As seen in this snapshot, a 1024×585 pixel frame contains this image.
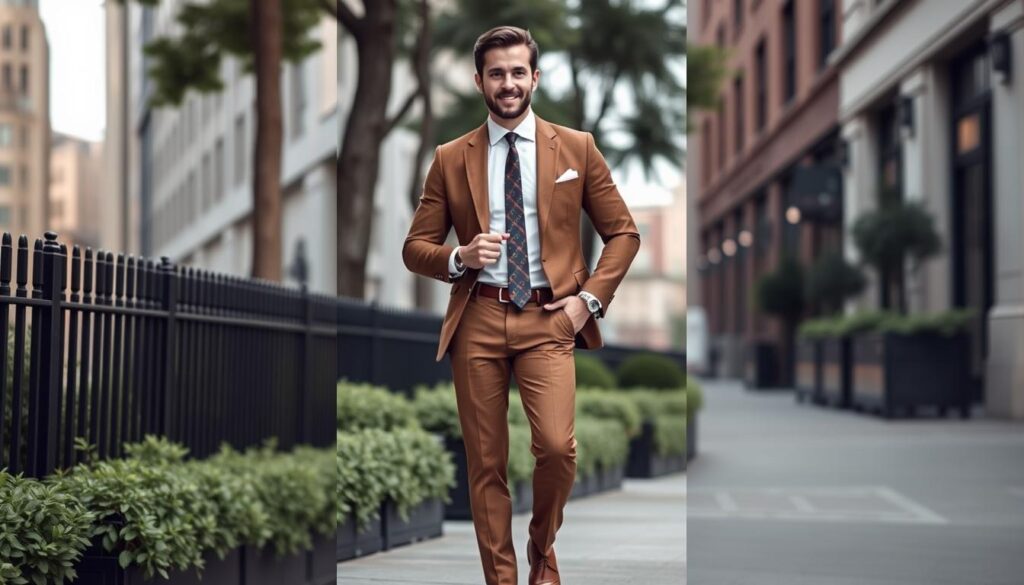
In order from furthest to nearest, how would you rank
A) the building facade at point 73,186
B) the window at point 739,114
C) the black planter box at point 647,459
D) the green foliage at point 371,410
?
1. the window at point 739,114
2. the building facade at point 73,186
3. the black planter box at point 647,459
4. the green foliage at point 371,410

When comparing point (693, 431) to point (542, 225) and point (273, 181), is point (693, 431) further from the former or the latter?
point (542, 225)

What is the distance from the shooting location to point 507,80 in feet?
16.4

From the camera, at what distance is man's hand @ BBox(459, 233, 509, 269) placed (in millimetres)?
4871

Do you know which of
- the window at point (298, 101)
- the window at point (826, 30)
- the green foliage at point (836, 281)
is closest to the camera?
the green foliage at point (836, 281)

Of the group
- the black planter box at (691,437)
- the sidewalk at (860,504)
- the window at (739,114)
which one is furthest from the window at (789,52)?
the black planter box at (691,437)

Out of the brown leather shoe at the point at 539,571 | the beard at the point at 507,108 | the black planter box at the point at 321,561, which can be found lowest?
the black planter box at the point at 321,561

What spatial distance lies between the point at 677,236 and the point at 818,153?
30636mm

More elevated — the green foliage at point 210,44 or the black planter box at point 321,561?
the green foliage at point 210,44

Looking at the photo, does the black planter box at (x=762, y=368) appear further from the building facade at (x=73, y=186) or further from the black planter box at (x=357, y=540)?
the black planter box at (x=357, y=540)

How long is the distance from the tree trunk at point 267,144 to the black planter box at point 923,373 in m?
9.50

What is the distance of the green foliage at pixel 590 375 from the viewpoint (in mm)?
16078

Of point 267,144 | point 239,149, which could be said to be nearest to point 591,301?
point 267,144

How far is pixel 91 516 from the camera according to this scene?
5.93 metres

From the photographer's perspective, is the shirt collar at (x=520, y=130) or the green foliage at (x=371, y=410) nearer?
the shirt collar at (x=520, y=130)
